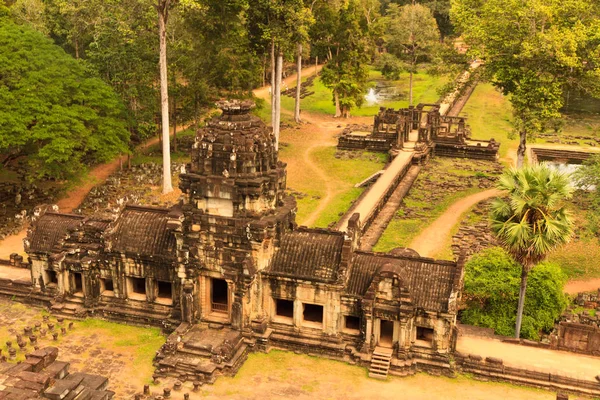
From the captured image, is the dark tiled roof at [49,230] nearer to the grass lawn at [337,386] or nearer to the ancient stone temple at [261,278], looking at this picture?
the ancient stone temple at [261,278]

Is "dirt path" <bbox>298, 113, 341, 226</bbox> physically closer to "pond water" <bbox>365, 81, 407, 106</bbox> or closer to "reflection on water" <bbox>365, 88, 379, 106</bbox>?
"reflection on water" <bbox>365, 88, 379, 106</bbox>

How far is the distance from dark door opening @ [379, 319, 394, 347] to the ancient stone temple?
5cm

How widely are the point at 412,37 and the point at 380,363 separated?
224 feet

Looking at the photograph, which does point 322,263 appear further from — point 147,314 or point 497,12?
point 497,12

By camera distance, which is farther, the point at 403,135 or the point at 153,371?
the point at 403,135

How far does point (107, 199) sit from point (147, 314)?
19.2 meters

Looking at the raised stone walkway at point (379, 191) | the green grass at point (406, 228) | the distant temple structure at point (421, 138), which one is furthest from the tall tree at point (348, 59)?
the green grass at point (406, 228)

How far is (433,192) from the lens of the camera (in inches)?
2026

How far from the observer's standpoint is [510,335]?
30.5 m

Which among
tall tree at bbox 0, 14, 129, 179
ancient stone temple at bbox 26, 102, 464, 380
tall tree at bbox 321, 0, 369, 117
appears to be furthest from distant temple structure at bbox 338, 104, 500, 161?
ancient stone temple at bbox 26, 102, 464, 380

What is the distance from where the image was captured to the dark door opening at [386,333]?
91.1ft

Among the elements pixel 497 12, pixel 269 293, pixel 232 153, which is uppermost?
pixel 497 12

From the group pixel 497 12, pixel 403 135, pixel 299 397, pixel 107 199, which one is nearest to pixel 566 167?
pixel 403 135

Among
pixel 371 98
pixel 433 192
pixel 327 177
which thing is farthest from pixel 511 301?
pixel 371 98
